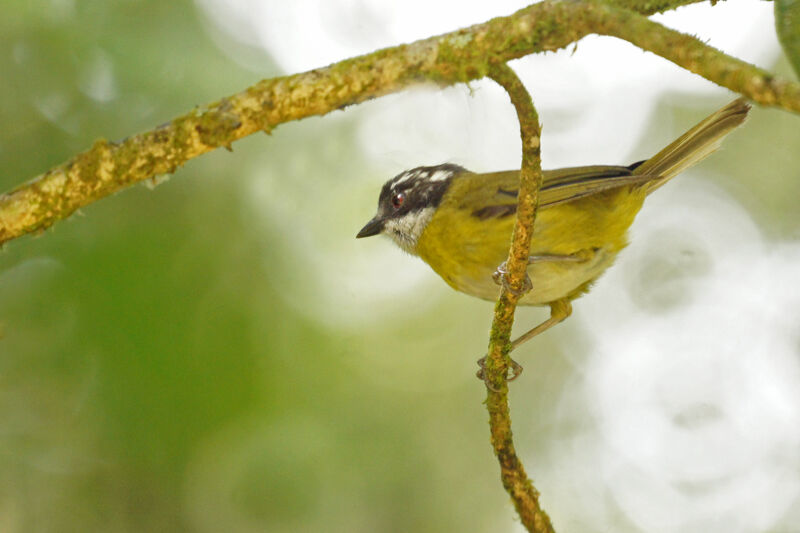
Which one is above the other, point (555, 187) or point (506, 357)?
point (555, 187)

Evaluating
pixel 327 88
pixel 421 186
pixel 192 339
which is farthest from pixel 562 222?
pixel 192 339

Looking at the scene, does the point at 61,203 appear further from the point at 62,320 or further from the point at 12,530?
the point at 12,530

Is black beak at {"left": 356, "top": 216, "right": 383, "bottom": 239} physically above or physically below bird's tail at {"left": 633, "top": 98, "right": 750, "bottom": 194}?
above

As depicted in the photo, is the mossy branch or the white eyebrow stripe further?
the white eyebrow stripe

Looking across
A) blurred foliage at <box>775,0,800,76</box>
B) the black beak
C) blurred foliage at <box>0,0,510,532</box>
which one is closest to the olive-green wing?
the black beak

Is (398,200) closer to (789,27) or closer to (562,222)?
(562,222)

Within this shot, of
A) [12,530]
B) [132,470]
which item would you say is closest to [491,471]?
[132,470]

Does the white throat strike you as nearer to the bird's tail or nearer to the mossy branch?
the bird's tail
